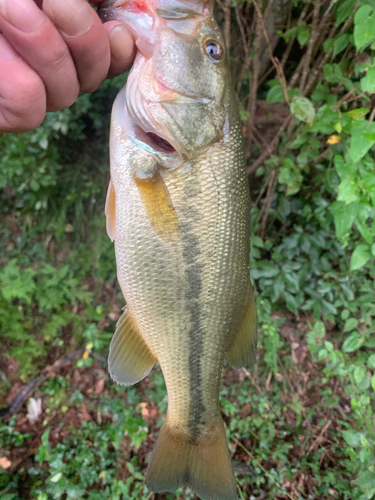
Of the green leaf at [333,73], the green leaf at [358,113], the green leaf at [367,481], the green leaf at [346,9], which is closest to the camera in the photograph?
the green leaf at [367,481]

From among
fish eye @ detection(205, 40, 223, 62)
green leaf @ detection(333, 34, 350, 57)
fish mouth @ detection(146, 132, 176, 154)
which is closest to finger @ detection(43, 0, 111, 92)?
fish mouth @ detection(146, 132, 176, 154)

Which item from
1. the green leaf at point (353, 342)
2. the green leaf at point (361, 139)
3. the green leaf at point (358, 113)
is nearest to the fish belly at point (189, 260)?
the green leaf at point (361, 139)

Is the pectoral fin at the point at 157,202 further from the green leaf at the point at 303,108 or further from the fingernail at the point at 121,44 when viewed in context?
the green leaf at the point at 303,108

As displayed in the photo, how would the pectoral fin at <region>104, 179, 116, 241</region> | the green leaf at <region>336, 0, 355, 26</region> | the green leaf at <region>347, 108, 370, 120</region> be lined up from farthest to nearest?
the green leaf at <region>347, 108, 370, 120</region>
the green leaf at <region>336, 0, 355, 26</region>
the pectoral fin at <region>104, 179, 116, 241</region>

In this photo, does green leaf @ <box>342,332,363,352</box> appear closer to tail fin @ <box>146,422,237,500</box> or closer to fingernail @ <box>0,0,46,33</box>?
tail fin @ <box>146,422,237,500</box>

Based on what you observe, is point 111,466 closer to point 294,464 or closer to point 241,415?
point 241,415

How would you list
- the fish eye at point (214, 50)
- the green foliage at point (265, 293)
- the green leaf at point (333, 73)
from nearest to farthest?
the fish eye at point (214, 50), the green leaf at point (333, 73), the green foliage at point (265, 293)

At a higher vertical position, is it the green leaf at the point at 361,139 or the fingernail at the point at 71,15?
the fingernail at the point at 71,15
